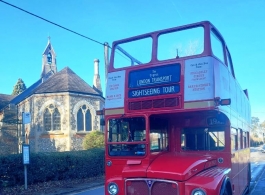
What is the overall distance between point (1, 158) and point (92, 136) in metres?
16.5

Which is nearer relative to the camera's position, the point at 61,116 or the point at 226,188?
the point at 226,188

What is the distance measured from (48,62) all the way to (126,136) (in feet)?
172

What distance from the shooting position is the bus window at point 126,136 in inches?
235

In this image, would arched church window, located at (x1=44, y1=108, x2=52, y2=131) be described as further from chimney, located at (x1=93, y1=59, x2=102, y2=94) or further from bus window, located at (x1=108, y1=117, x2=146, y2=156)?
bus window, located at (x1=108, y1=117, x2=146, y2=156)

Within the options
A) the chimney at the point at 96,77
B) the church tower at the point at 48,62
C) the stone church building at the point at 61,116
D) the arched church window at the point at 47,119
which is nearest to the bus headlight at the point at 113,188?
the stone church building at the point at 61,116

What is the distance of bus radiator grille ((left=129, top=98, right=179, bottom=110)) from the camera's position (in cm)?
581

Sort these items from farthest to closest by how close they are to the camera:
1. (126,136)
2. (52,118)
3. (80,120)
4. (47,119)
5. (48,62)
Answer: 1. (48,62)
2. (80,120)
3. (47,119)
4. (52,118)
5. (126,136)

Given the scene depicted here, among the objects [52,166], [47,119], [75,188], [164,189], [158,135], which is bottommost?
[75,188]

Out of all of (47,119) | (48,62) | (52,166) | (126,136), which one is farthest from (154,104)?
(48,62)

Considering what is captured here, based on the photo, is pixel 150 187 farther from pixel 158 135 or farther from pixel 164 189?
pixel 158 135

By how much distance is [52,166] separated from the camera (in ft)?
45.4

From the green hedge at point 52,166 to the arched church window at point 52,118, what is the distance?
1591cm

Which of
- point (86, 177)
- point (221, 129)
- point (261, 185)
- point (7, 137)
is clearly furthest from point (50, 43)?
point (221, 129)

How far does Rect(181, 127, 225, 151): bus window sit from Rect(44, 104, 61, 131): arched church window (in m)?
26.8
